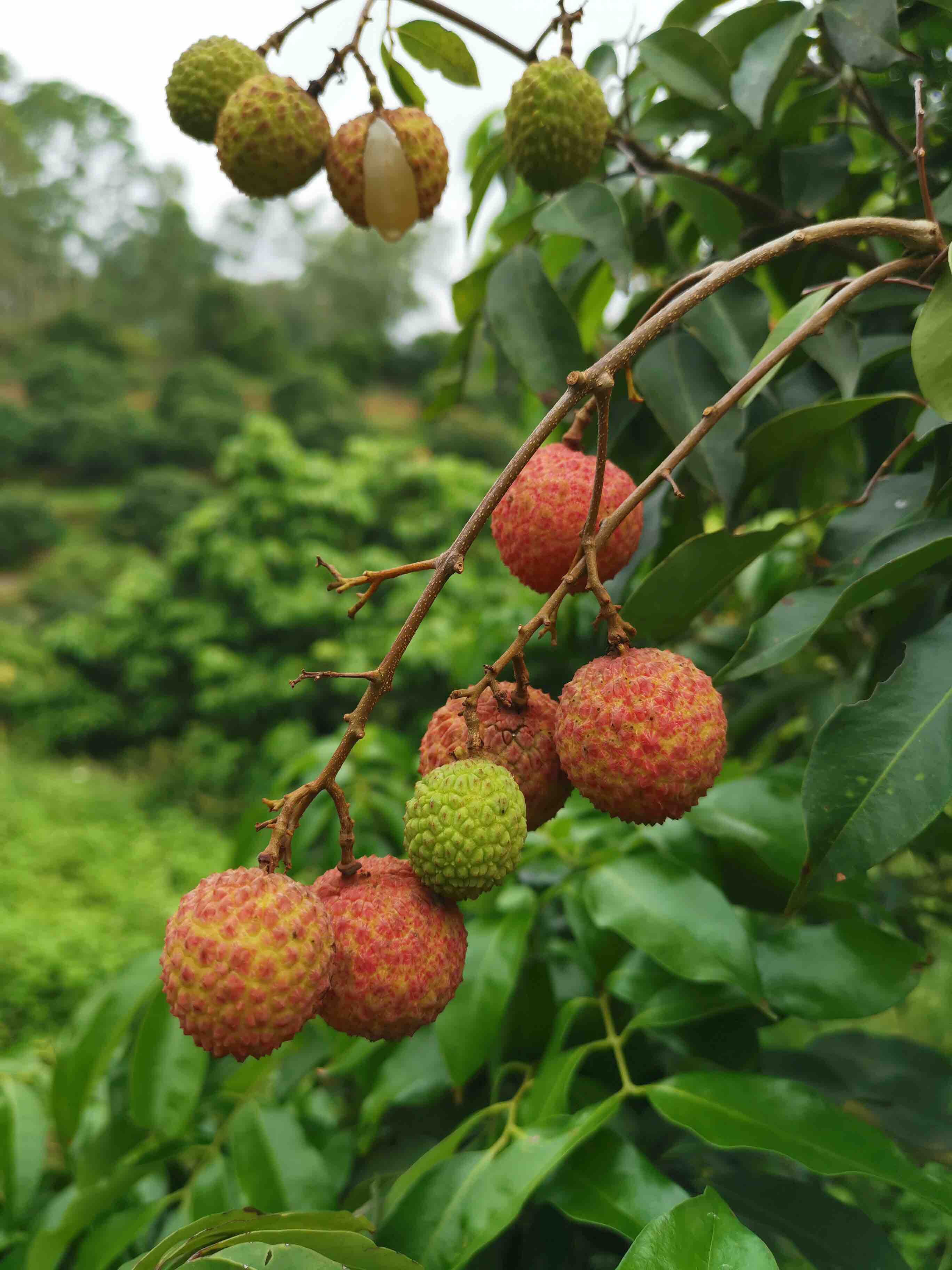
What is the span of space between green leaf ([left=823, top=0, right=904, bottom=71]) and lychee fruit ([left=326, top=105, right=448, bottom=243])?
279 millimetres

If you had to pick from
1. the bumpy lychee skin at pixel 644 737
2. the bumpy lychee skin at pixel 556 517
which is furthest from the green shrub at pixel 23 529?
the bumpy lychee skin at pixel 644 737

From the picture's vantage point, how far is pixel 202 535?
5996 mm

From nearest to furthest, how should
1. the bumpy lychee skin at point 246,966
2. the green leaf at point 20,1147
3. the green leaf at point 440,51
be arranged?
1. the bumpy lychee skin at point 246,966
2. the green leaf at point 440,51
3. the green leaf at point 20,1147

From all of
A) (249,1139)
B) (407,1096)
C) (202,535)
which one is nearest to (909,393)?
(407,1096)

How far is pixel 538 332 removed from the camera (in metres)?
0.72

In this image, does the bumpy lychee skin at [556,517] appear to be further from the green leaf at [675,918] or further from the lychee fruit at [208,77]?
the lychee fruit at [208,77]

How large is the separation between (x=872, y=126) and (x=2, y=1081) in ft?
3.85

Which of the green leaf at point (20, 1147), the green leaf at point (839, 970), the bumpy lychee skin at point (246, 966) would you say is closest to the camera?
the bumpy lychee skin at point (246, 966)

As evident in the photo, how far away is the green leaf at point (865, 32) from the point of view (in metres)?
0.65

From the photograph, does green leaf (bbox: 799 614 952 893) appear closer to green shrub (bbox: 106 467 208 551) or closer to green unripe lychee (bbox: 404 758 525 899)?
green unripe lychee (bbox: 404 758 525 899)

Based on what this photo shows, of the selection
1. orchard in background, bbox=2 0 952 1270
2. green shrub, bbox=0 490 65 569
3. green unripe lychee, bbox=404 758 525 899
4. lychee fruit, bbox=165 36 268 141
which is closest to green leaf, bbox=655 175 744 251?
orchard in background, bbox=2 0 952 1270

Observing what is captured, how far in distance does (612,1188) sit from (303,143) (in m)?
0.71

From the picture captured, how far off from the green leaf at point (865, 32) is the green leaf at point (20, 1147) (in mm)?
1104

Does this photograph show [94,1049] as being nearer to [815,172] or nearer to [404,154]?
[404,154]
